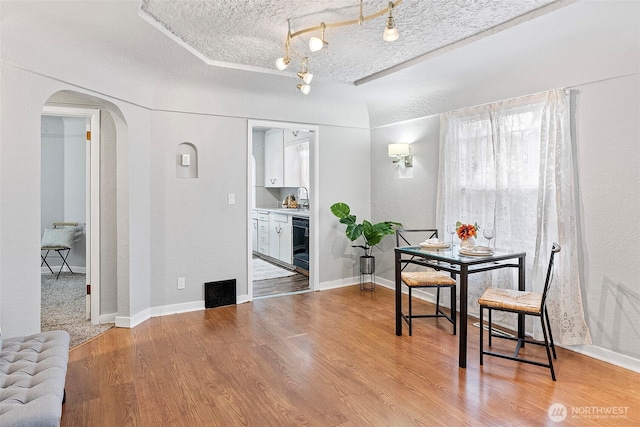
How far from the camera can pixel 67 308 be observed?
4.37 m

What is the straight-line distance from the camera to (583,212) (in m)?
3.10

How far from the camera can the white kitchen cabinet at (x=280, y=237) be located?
6.41 m

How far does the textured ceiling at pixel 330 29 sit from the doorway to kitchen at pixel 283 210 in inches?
51.9

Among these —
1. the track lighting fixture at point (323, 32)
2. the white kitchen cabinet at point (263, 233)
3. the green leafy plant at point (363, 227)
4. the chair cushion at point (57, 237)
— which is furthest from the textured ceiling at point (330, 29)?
the chair cushion at point (57, 237)

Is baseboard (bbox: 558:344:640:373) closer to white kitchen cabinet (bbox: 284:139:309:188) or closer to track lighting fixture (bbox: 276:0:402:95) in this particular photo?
track lighting fixture (bbox: 276:0:402:95)

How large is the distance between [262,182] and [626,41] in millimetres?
6323

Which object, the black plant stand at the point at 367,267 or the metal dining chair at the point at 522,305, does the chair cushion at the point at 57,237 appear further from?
the metal dining chair at the point at 522,305

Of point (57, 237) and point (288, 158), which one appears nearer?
point (57, 237)

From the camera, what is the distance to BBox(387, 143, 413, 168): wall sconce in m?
4.67

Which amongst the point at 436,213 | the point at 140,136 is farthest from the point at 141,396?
the point at 436,213

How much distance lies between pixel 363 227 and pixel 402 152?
107 cm

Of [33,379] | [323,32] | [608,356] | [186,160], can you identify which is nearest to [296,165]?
[186,160]

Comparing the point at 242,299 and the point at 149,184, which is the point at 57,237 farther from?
the point at 242,299

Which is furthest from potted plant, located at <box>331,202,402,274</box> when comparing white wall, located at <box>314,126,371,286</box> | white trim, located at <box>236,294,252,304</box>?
white trim, located at <box>236,294,252,304</box>
